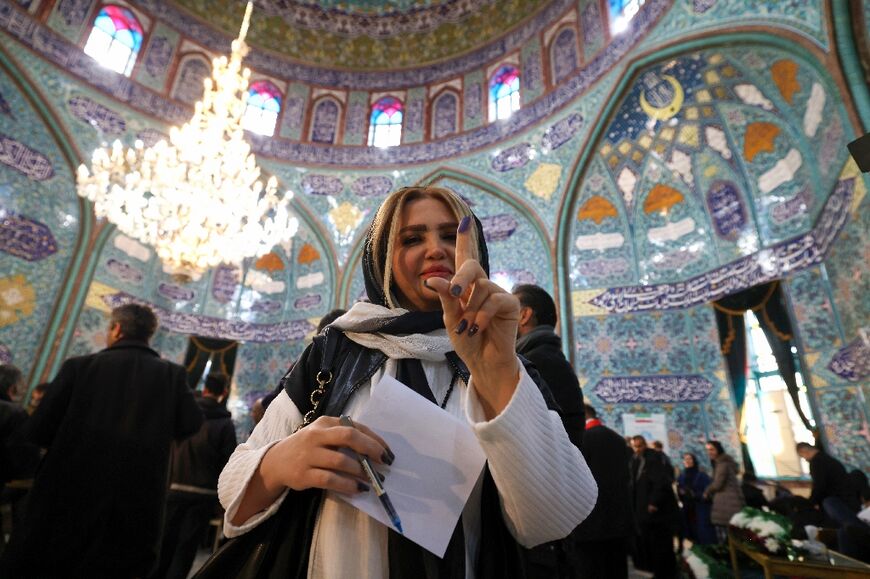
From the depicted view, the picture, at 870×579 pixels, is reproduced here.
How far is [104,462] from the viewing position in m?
1.94

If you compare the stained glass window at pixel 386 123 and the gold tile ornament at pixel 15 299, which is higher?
the stained glass window at pixel 386 123

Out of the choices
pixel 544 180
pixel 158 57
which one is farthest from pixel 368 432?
pixel 158 57

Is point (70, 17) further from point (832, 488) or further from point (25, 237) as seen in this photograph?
point (832, 488)

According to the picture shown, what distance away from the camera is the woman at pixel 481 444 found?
0.62 m

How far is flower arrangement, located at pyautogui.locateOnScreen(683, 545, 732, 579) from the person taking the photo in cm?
340

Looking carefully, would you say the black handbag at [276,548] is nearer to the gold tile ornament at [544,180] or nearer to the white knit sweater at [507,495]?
the white knit sweater at [507,495]

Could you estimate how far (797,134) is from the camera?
5.42 meters

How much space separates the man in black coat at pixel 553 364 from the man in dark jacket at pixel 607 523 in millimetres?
887

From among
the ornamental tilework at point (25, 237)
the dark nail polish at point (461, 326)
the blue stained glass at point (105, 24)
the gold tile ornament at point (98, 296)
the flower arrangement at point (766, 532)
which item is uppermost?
the blue stained glass at point (105, 24)

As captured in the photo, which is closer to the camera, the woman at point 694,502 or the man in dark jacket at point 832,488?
the man in dark jacket at point 832,488

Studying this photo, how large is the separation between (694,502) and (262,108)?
33.0 ft

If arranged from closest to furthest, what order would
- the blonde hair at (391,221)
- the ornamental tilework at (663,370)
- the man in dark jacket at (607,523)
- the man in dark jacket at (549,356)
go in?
1. the blonde hair at (391,221)
2. the man in dark jacket at (549,356)
3. the man in dark jacket at (607,523)
4. the ornamental tilework at (663,370)

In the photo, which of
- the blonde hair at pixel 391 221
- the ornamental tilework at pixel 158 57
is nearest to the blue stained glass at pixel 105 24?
the ornamental tilework at pixel 158 57

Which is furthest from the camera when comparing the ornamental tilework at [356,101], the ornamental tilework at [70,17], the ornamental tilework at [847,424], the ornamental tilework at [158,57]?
the ornamental tilework at [158,57]
